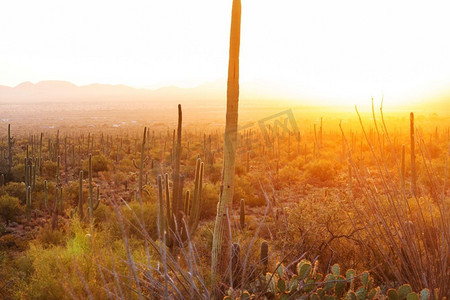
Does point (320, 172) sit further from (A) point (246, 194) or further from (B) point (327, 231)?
(B) point (327, 231)

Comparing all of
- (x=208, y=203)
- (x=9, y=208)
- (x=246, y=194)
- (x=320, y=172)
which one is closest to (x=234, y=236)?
(x=208, y=203)

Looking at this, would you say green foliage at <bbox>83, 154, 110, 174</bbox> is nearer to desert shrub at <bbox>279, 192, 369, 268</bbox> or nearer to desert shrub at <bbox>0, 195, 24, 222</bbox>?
desert shrub at <bbox>0, 195, 24, 222</bbox>

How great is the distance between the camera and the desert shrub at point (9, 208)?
42.5ft

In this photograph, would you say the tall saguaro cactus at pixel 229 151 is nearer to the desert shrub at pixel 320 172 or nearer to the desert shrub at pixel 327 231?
the desert shrub at pixel 327 231

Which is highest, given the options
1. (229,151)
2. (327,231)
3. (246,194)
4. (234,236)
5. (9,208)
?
(229,151)

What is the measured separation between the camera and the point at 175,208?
320 inches

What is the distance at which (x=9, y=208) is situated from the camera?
43.0 feet

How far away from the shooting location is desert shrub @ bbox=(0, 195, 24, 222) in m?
13.0

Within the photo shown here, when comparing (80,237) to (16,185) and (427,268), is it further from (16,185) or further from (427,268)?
(16,185)

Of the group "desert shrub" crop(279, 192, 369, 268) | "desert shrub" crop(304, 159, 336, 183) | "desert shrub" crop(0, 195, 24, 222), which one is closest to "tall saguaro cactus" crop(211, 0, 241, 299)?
"desert shrub" crop(279, 192, 369, 268)

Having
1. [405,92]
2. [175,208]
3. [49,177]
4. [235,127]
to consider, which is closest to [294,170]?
[49,177]

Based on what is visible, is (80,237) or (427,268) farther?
(80,237)

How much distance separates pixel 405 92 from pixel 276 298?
522ft

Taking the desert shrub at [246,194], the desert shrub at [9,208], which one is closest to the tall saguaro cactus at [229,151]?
the desert shrub at [246,194]
